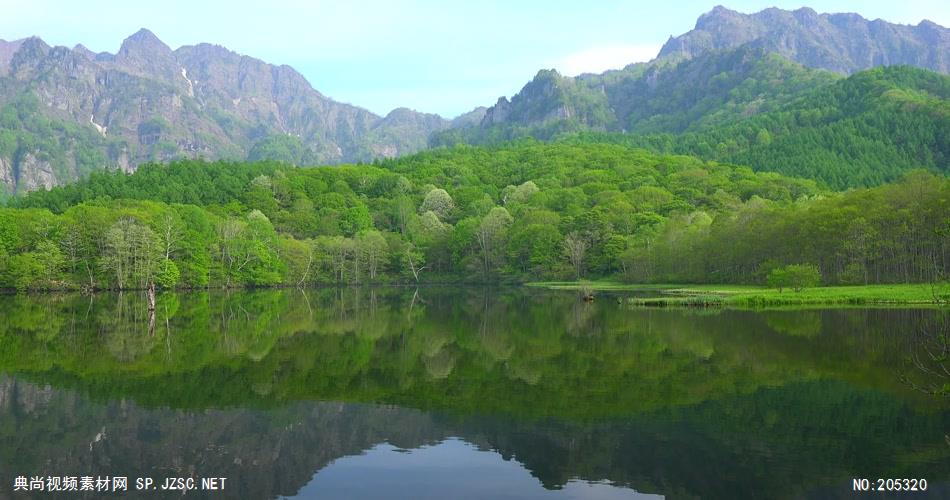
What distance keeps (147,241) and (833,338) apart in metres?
95.4

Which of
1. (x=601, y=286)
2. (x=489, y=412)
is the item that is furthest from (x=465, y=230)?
(x=489, y=412)

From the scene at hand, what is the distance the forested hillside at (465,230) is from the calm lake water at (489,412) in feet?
108

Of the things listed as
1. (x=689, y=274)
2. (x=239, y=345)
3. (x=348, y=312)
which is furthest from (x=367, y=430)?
(x=689, y=274)

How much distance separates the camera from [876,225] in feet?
267

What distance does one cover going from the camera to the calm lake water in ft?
56.8

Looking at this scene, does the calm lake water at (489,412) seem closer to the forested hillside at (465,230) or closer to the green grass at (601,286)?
the forested hillside at (465,230)

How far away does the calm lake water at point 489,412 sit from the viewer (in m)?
17.3

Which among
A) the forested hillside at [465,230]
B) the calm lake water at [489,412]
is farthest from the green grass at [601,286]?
the calm lake water at [489,412]

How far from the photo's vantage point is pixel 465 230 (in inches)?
6024

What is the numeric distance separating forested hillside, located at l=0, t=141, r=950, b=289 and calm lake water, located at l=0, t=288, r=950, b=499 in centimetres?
3282

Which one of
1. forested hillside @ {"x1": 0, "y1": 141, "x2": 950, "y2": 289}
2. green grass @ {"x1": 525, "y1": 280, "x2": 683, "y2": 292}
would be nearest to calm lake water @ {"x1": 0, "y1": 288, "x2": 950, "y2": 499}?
forested hillside @ {"x1": 0, "y1": 141, "x2": 950, "y2": 289}

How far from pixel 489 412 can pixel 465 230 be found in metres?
130

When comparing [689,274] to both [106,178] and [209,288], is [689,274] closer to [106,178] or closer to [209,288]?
[209,288]

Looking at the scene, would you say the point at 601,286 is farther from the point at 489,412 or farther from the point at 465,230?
the point at 489,412
